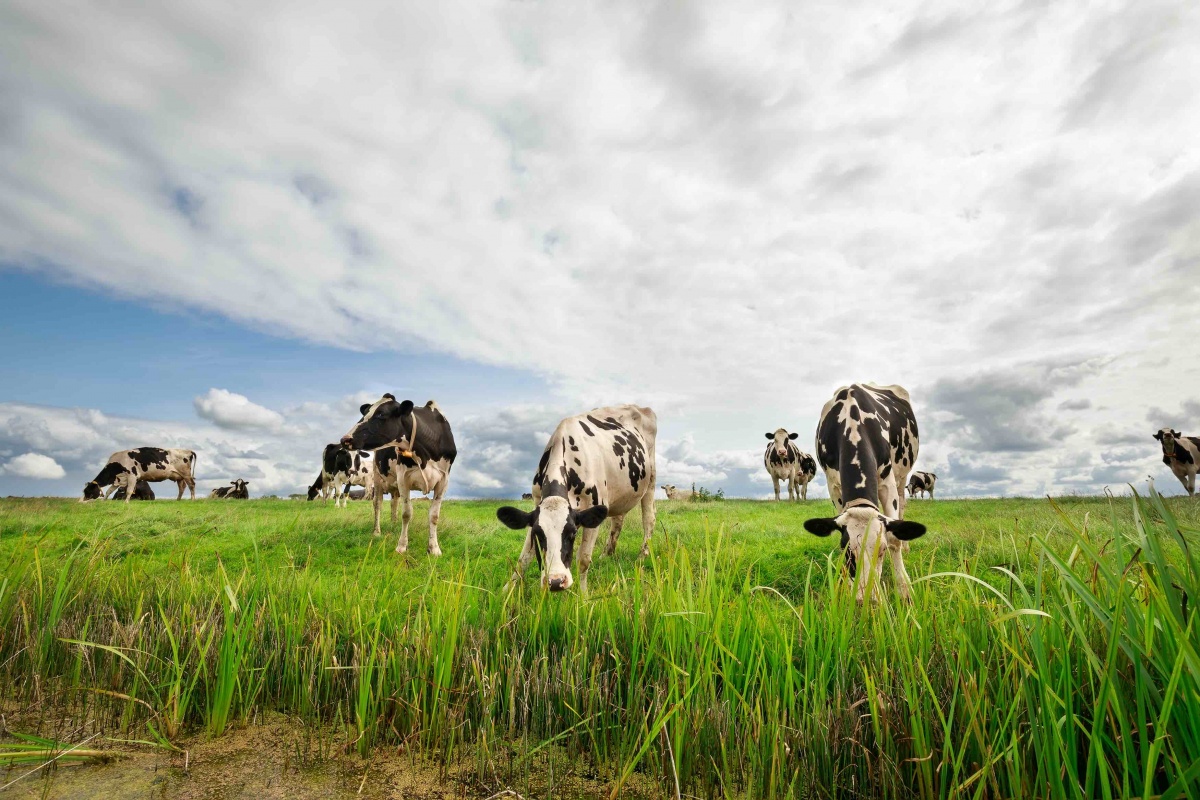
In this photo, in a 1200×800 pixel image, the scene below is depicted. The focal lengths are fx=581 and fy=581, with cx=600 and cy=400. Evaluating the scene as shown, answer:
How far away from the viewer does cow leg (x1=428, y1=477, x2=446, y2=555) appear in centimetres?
1031

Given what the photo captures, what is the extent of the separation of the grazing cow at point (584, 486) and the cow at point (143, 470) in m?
24.6

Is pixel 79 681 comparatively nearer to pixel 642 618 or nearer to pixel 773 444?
pixel 642 618

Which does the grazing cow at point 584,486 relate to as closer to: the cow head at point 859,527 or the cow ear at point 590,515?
the cow ear at point 590,515

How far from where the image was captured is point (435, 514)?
36.2 ft

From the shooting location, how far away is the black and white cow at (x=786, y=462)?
86.9 feet

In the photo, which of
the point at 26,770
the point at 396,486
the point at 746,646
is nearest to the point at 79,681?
the point at 26,770

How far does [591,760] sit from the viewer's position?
2.70 meters

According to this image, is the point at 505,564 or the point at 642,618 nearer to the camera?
the point at 642,618

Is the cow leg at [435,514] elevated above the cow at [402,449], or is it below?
below

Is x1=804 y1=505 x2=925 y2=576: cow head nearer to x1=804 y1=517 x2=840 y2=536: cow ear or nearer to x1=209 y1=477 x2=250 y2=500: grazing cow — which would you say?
x1=804 y1=517 x2=840 y2=536: cow ear

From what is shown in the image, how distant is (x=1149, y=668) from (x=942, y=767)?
0.81 meters

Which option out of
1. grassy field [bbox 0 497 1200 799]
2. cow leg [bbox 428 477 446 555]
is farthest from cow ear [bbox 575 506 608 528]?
cow leg [bbox 428 477 446 555]

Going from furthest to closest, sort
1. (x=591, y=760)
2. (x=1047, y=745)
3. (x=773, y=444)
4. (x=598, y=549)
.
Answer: (x=773, y=444) → (x=598, y=549) → (x=591, y=760) → (x=1047, y=745)

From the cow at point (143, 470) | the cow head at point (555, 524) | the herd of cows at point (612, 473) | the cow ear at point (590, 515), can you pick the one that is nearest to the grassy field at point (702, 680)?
the herd of cows at point (612, 473)
